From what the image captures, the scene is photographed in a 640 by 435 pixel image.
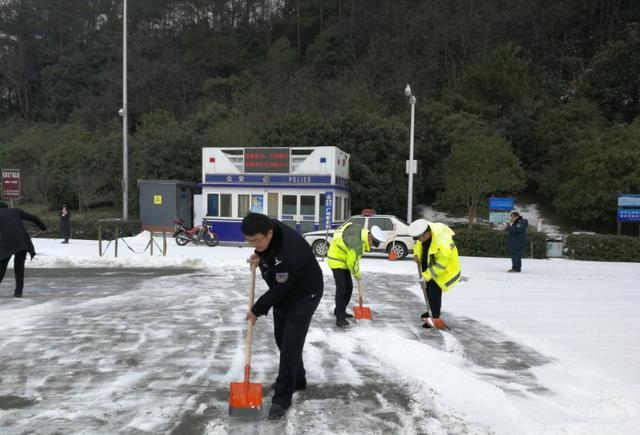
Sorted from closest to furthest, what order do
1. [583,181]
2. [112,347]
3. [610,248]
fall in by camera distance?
1. [112,347]
2. [610,248]
3. [583,181]

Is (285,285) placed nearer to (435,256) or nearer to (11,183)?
(435,256)

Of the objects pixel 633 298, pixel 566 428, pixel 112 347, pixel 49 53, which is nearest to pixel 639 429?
pixel 566 428

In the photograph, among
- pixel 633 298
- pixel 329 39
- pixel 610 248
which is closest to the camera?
pixel 633 298

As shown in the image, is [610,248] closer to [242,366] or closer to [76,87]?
[242,366]

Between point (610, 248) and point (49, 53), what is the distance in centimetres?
6137

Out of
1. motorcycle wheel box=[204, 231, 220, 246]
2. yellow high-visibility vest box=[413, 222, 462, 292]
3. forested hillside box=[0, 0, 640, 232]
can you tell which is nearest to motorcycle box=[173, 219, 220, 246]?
motorcycle wheel box=[204, 231, 220, 246]

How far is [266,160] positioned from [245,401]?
56.5 feet

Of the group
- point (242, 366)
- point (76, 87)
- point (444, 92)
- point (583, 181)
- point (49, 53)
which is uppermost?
point (49, 53)

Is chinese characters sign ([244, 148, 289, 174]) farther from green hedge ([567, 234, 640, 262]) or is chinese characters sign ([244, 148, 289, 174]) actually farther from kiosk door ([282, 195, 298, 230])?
green hedge ([567, 234, 640, 262])

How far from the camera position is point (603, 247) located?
16.3 metres

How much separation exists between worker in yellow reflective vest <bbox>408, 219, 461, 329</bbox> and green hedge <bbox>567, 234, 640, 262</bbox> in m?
12.1

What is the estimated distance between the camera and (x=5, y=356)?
5.31 meters

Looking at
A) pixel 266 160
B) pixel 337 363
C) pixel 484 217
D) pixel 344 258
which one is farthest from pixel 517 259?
pixel 484 217

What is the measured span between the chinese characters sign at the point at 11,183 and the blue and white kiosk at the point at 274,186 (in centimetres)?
698
